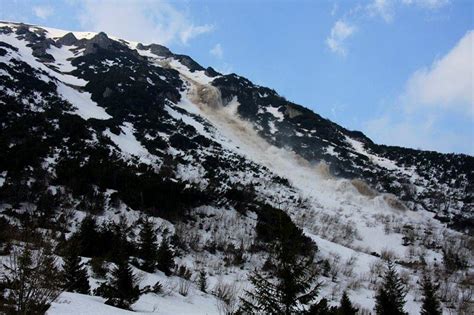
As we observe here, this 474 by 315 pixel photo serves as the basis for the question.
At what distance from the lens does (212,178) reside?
107 feet

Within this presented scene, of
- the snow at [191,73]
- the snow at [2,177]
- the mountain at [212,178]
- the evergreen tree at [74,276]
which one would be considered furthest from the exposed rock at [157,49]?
the evergreen tree at [74,276]

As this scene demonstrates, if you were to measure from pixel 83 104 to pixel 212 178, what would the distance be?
1952 cm

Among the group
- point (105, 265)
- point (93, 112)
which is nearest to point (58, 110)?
point (93, 112)

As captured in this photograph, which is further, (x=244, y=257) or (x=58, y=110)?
(x=58, y=110)

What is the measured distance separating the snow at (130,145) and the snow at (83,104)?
4071 mm

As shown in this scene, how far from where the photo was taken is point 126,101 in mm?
48250

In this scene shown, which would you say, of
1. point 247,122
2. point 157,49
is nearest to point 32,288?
point 247,122

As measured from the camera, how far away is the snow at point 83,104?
39969 mm

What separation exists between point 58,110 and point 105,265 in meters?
26.6

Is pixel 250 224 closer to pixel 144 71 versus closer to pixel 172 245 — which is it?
pixel 172 245

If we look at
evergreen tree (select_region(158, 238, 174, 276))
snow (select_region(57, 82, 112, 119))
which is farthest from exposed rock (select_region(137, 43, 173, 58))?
evergreen tree (select_region(158, 238, 174, 276))

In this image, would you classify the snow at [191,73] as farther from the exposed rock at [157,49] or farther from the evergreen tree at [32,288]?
the evergreen tree at [32,288]

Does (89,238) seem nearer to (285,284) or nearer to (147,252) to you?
(147,252)

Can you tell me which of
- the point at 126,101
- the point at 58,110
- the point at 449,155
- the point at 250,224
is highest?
the point at 449,155
